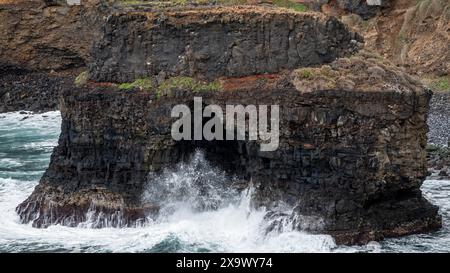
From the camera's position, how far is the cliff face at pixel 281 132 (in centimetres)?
2008

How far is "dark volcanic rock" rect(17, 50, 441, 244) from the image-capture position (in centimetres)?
2005

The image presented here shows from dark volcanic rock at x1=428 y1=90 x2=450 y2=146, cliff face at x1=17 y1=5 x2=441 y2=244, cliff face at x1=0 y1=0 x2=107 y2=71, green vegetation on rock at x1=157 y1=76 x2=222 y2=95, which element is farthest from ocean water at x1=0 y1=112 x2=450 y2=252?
cliff face at x1=0 y1=0 x2=107 y2=71

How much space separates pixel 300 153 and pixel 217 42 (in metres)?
4.38

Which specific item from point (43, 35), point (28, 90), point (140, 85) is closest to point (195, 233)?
point (140, 85)

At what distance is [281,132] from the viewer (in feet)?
68.0

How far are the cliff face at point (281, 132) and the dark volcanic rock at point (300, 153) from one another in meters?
0.03

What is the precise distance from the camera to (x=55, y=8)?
6009 cm

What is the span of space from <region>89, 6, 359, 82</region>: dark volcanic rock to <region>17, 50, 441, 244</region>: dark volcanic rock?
0.61 meters

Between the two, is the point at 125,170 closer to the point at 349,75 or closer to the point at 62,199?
the point at 62,199

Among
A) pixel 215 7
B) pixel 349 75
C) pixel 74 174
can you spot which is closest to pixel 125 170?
pixel 74 174

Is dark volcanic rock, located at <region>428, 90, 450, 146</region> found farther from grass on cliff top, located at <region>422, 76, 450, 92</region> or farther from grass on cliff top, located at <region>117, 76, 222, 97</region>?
grass on cliff top, located at <region>117, 76, 222, 97</region>

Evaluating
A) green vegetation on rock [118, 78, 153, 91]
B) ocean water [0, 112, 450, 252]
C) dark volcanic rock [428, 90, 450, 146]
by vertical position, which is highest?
green vegetation on rock [118, 78, 153, 91]

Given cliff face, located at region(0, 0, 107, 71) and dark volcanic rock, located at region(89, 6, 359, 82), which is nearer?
dark volcanic rock, located at region(89, 6, 359, 82)

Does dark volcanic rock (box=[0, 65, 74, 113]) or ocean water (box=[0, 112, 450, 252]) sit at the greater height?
dark volcanic rock (box=[0, 65, 74, 113])
